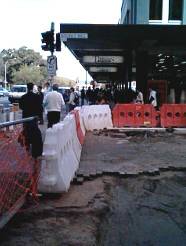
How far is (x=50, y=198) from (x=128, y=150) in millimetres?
6491

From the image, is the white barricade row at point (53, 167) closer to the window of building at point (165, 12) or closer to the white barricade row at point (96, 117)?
the white barricade row at point (96, 117)

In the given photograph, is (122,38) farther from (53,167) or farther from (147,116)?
(53,167)

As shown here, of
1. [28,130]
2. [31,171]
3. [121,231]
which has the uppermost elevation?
[28,130]

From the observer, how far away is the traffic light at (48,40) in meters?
20.1

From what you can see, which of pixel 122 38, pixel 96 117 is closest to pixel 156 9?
pixel 122 38

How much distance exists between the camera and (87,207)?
7414 mm

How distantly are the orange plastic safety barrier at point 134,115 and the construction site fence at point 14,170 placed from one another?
13172mm

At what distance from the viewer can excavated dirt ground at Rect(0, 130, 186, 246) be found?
20.1ft

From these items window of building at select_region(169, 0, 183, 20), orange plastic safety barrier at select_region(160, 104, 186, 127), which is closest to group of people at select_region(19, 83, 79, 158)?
orange plastic safety barrier at select_region(160, 104, 186, 127)

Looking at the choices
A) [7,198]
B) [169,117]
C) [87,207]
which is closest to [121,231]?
[87,207]

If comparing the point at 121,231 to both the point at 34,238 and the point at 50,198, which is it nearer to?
the point at 34,238

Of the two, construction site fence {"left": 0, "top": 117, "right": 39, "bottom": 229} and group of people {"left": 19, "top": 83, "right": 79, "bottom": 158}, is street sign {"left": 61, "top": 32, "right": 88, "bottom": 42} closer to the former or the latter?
group of people {"left": 19, "top": 83, "right": 79, "bottom": 158}

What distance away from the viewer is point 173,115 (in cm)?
2097

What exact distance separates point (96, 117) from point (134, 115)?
1799mm
